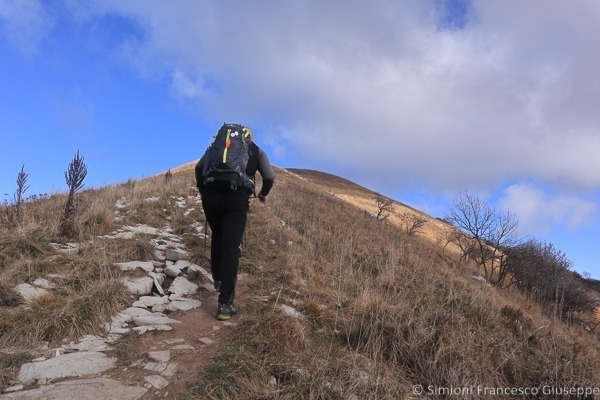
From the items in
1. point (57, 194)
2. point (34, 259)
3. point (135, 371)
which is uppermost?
point (57, 194)

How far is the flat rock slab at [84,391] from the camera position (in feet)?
7.58

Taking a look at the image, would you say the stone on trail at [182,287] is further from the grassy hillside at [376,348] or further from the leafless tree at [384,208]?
the leafless tree at [384,208]

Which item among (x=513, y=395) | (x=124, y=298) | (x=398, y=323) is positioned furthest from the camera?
(x=124, y=298)

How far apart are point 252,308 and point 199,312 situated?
600mm

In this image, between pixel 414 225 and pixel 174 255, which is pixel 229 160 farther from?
pixel 414 225

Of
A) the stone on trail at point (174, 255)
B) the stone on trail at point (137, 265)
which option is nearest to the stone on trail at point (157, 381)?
the stone on trail at point (137, 265)

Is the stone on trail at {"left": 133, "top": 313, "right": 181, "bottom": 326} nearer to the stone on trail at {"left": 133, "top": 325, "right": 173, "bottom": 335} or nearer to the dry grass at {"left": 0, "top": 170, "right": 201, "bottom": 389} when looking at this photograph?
the stone on trail at {"left": 133, "top": 325, "right": 173, "bottom": 335}

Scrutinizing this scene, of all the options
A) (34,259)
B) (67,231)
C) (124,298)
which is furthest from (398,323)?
(67,231)

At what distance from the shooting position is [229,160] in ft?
12.1

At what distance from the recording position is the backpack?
3.69 meters

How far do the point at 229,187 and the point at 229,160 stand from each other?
283mm

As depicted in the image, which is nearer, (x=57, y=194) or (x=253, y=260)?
(x=253, y=260)

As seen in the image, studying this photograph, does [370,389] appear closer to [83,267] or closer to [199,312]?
[199,312]

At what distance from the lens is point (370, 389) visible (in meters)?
2.58
